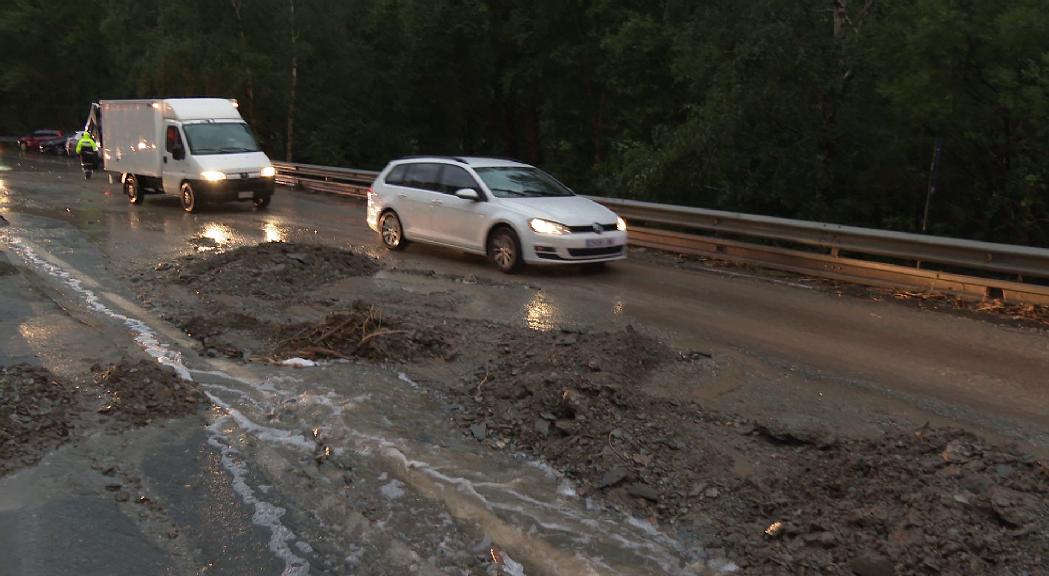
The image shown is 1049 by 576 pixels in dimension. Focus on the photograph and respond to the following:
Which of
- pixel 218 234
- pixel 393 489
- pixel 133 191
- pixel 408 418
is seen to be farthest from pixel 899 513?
pixel 133 191

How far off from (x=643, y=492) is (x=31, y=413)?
4166mm

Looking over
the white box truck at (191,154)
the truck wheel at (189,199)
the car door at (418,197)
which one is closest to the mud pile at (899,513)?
the car door at (418,197)

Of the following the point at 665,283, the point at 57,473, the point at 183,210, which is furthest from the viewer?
the point at 183,210

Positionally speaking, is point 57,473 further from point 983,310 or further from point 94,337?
point 983,310

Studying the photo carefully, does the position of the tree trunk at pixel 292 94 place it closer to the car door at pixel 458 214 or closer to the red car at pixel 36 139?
the red car at pixel 36 139

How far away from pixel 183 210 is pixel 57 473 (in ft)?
53.1

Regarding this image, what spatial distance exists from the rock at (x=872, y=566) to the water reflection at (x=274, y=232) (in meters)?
12.3

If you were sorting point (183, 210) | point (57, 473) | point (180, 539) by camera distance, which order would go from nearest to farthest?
point (180, 539) < point (57, 473) < point (183, 210)

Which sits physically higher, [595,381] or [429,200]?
[429,200]

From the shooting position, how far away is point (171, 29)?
3544 centimetres

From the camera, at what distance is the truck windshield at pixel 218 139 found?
66.3ft

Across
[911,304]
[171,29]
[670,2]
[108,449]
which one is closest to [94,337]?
Answer: [108,449]

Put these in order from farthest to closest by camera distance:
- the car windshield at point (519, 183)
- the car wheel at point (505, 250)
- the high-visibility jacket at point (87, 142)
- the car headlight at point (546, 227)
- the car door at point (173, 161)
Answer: the high-visibility jacket at point (87, 142)
the car door at point (173, 161)
the car windshield at point (519, 183)
the car wheel at point (505, 250)
the car headlight at point (546, 227)

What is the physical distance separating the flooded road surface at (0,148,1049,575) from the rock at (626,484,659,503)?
0.66ft
